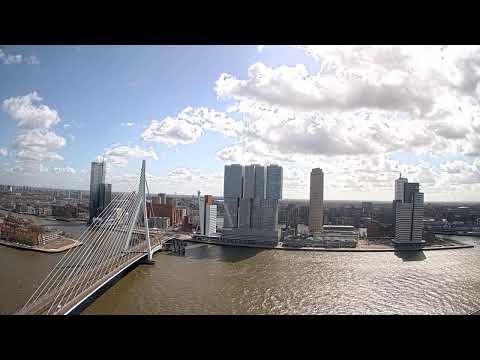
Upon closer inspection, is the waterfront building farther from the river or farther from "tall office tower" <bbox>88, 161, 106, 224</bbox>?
the river

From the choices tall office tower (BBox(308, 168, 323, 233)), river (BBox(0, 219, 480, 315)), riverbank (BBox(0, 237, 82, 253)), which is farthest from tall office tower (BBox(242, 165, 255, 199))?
riverbank (BBox(0, 237, 82, 253))

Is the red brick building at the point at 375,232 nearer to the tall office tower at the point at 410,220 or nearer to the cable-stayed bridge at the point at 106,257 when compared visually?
the tall office tower at the point at 410,220

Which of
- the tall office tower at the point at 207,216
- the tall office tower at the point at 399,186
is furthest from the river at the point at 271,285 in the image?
the tall office tower at the point at 399,186

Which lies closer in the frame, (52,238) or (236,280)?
(236,280)
